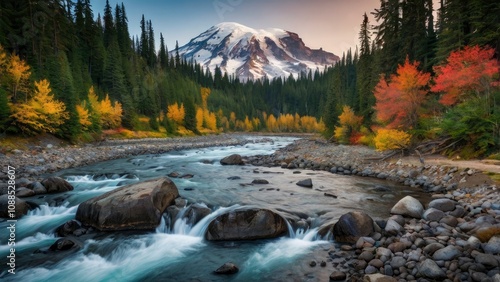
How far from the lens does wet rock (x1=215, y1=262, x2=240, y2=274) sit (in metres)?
6.55

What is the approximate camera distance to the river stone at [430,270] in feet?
17.2

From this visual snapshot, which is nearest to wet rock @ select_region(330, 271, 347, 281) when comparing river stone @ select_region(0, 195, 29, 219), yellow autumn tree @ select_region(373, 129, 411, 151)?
river stone @ select_region(0, 195, 29, 219)

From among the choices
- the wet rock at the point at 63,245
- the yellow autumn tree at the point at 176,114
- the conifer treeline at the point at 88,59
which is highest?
the conifer treeline at the point at 88,59

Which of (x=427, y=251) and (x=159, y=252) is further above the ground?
(x=427, y=251)

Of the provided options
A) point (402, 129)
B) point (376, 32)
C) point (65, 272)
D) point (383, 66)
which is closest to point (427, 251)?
point (65, 272)

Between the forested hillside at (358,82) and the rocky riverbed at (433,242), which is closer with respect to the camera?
the rocky riverbed at (433,242)

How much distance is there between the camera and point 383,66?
113ft

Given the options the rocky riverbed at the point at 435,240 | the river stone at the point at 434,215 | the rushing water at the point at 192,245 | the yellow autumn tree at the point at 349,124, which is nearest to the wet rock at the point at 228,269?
the rushing water at the point at 192,245

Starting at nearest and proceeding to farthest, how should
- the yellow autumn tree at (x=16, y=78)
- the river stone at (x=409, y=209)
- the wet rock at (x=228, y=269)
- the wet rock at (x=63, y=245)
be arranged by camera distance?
the wet rock at (x=228, y=269) → the wet rock at (x=63, y=245) → the river stone at (x=409, y=209) → the yellow autumn tree at (x=16, y=78)

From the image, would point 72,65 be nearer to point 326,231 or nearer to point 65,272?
point 65,272

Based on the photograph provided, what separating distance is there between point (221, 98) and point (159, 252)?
132580mm

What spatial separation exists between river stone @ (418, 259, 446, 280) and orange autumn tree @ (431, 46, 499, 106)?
14974 millimetres

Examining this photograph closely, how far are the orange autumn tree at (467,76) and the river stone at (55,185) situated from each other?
80.5ft

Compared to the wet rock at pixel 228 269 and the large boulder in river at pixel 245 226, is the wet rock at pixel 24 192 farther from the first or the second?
the wet rock at pixel 228 269
